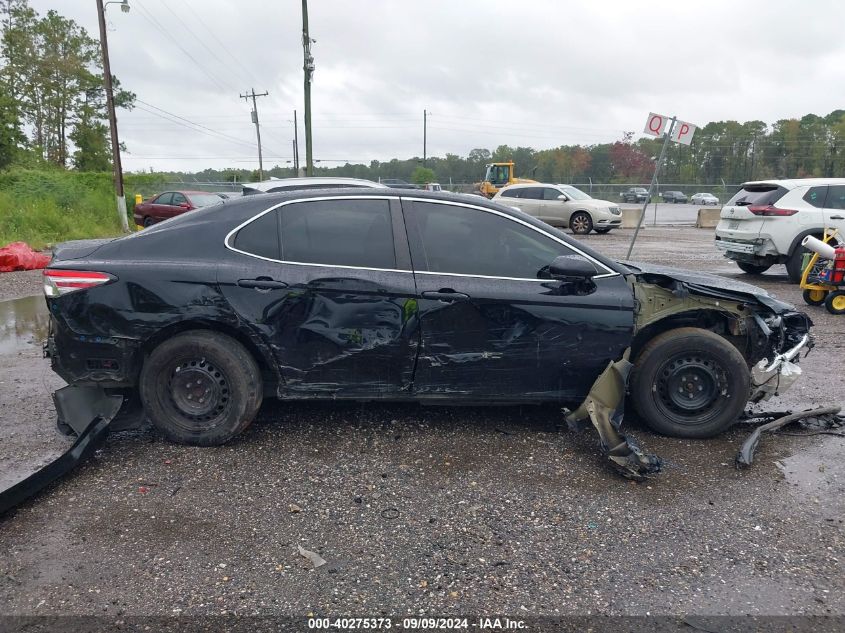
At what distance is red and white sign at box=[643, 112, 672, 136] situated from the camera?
442 inches

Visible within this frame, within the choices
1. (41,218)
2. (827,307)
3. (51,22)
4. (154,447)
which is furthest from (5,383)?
(51,22)

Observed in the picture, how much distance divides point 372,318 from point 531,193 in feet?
67.0

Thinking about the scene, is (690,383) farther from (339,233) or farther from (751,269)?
(751,269)

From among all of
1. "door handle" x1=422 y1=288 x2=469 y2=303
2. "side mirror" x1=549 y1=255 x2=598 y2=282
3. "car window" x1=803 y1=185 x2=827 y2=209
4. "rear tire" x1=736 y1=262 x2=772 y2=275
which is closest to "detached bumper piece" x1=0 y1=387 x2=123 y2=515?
"door handle" x1=422 y1=288 x2=469 y2=303

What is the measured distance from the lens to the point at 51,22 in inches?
1783

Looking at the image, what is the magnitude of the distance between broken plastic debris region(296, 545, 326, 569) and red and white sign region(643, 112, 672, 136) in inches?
408

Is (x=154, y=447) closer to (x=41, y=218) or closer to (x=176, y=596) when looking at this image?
(x=176, y=596)

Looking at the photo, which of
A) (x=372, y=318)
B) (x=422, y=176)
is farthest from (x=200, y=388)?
(x=422, y=176)

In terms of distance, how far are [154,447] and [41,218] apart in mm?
18279

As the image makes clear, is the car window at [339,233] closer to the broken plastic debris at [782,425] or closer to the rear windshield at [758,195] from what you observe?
the broken plastic debris at [782,425]

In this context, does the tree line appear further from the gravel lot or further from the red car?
the gravel lot

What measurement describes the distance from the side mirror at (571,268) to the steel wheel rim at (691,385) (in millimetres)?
829

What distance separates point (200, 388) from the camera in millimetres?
4070

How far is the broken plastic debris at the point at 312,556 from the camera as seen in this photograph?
9.64 feet
